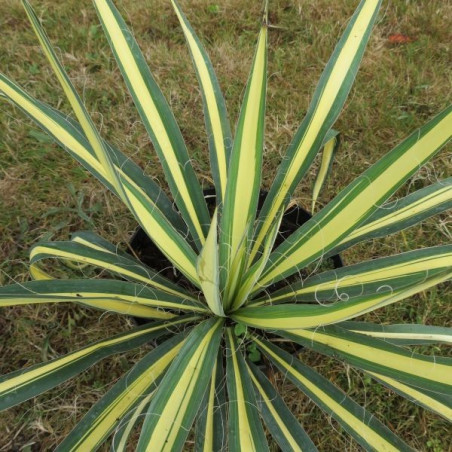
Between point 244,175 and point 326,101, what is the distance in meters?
0.22

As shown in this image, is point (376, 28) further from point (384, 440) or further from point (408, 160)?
point (384, 440)

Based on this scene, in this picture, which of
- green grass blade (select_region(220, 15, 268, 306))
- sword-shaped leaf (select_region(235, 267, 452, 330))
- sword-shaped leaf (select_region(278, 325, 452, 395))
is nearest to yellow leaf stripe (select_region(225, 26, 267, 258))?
green grass blade (select_region(220, 15, 268, 306))

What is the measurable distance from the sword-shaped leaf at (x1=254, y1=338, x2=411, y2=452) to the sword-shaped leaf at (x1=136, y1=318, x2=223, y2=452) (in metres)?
0.19

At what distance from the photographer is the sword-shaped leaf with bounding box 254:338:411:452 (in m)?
0.81

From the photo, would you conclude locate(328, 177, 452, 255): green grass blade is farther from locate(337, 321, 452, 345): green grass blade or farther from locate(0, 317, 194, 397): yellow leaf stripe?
locate(0, 317, 194, 397): yellow leaf stripe

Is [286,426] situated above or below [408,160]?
below

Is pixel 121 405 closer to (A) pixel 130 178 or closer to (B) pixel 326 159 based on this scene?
(A) pixel 130 178

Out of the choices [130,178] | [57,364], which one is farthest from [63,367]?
[130,178]

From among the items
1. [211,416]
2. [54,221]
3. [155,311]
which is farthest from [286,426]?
[54,221]

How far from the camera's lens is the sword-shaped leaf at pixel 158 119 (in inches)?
32.3

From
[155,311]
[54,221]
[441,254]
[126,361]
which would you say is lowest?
[126,361]

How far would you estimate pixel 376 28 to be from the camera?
1717 millimetres

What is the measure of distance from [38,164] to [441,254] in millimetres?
1210

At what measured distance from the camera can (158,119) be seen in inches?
34.4
